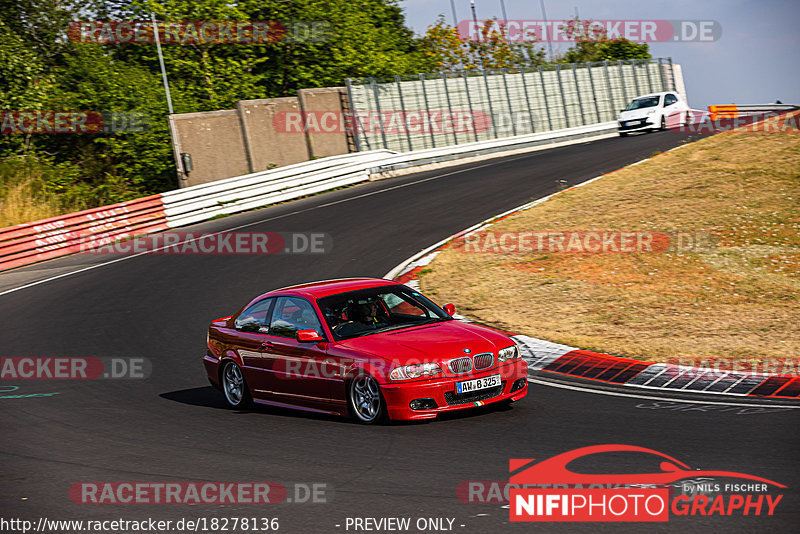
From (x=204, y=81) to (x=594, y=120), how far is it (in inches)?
766

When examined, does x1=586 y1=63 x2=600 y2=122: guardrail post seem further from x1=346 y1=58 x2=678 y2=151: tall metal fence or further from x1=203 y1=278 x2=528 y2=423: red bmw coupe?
x1=203 y1=278 x2=528 y2=423: red bmw coupe

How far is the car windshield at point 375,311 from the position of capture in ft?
30.9

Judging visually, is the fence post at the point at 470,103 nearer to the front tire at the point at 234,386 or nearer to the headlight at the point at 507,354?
the front tire at the point at 234,386

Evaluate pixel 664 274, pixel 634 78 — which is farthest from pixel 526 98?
pixel 664 274

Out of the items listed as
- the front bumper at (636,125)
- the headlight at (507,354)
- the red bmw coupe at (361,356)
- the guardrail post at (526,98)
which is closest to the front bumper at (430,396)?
the red bmw coupe at (361,356)

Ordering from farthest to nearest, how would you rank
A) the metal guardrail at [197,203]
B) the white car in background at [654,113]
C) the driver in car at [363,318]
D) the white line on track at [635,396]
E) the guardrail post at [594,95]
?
the guardrail post at [594,95] → the white car in background at [654,113] → the metal guardrail at [197,203] → the driver in car at [363,318] → the white line on track at [635,396]

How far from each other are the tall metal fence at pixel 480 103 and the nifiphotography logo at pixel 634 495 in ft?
97.8

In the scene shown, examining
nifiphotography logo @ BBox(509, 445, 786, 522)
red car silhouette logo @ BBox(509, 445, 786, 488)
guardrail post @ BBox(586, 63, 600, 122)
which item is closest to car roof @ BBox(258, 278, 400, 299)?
red car silhouette logo @ BBox(509, 445, 786, 488)

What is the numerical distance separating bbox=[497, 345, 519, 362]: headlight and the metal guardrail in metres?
16.9

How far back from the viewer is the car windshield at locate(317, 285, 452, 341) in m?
9.42

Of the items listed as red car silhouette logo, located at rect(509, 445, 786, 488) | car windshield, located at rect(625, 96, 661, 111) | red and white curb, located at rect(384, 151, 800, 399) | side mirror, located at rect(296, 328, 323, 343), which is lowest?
red and white curb, located at rect(384, 151, 800, 399)

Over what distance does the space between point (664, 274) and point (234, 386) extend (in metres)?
8.09

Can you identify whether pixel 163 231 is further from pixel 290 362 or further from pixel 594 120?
pixel 594 120

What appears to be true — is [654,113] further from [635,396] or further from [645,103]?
[635,396]
